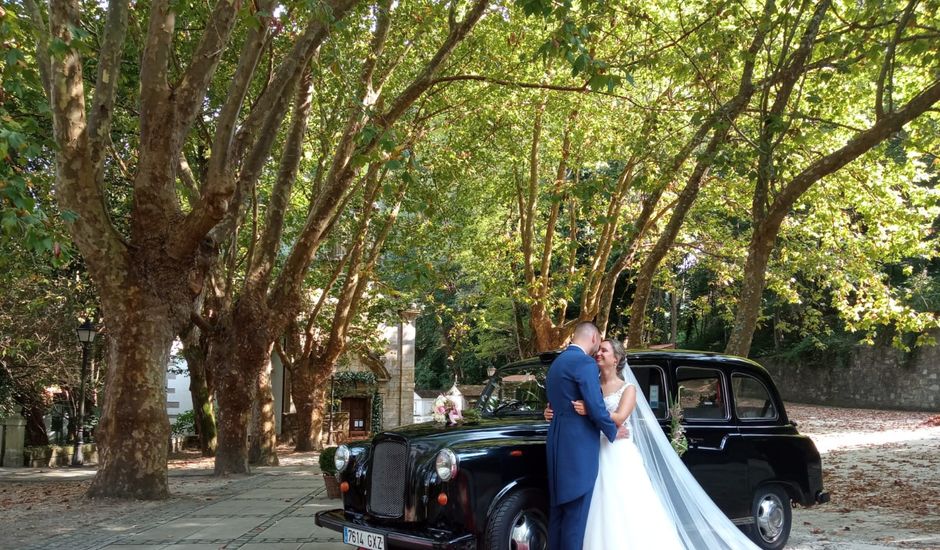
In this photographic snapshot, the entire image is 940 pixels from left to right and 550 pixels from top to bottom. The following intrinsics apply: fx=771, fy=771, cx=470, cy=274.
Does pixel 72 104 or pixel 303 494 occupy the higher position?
pixel 72 104

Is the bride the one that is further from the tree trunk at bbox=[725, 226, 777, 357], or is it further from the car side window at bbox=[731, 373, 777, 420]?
the tree trunk at bbox=[725, 226, 777, 357]

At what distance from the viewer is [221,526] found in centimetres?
852

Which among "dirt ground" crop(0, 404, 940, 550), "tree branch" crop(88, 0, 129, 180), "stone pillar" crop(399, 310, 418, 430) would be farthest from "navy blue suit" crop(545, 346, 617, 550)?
"stone pillar" crop(399, 310, 418, 430)

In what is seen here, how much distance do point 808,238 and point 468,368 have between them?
28812 millimetres

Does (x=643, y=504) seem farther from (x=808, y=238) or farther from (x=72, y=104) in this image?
(x=808, y=238)

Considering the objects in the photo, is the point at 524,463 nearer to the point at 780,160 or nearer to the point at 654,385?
the point at 654,385

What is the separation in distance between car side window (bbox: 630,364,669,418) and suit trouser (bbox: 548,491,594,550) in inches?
64.6

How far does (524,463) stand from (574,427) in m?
0.62

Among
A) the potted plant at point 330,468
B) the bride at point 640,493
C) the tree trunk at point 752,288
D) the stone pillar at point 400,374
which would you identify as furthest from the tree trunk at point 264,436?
the stone pillar at point 400,374

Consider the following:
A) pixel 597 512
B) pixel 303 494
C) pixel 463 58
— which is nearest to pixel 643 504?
pixel 597 512

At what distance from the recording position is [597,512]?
5.09 metres

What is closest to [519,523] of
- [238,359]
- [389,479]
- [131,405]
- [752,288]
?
[389,479]

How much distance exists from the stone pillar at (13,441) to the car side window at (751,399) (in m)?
17.9

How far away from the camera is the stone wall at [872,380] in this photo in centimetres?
3100
